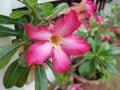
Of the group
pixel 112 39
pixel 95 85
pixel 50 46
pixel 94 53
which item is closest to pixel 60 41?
pixel 50 46

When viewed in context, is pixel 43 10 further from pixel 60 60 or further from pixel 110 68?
pixel 110 68

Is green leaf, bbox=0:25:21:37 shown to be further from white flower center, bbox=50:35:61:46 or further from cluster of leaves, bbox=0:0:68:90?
white flower center, bbox=50:35:61:46

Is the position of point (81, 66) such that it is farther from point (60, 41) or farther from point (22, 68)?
point (60, 41)

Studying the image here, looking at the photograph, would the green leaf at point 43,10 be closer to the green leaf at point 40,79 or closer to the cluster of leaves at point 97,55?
the green leaf at point 40,79

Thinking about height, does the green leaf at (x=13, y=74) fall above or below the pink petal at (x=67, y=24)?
below

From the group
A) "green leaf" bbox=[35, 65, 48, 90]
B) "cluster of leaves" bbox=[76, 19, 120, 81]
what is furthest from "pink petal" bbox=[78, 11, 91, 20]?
"cluster of leaves" bbox=[76, 19, 120, 81]

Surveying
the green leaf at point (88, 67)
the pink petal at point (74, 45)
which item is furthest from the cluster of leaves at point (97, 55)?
the pink petal at point (74, 45)

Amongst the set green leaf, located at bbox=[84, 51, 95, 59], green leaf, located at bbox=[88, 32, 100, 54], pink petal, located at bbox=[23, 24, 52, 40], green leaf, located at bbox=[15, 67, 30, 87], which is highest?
pink petal, located at bbox=[23, 24, 52, 40]

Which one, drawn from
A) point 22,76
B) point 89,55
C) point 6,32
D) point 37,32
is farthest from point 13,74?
point 89,55
